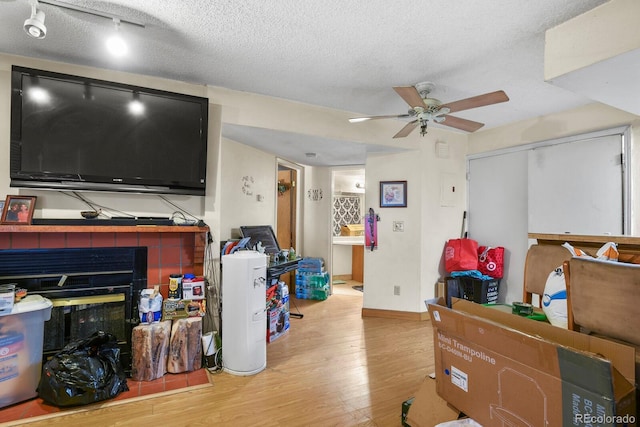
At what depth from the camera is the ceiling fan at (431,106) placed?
7.23 feet

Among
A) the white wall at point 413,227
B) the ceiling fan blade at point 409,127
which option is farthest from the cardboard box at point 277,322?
the ceiling fan blade at point 409,127

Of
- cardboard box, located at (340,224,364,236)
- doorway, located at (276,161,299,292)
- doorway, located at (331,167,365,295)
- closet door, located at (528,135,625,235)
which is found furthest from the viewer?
cardboard box, located at (340,224,364,236)

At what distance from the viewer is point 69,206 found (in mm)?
2430

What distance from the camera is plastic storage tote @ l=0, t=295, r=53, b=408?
198 centimetres

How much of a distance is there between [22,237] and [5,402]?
3.63ft

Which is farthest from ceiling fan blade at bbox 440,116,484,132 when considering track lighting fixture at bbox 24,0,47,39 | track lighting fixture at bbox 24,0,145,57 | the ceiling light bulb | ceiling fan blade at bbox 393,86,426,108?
track lighting fixture at bbox 24,0,47,39

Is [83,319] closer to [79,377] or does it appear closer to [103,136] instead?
[79,377]

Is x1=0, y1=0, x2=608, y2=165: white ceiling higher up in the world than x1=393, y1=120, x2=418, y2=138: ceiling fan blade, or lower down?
higher up

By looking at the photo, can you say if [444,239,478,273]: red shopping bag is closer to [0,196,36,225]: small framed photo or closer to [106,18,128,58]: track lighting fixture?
[106,18,128,58]: track lighting fixture

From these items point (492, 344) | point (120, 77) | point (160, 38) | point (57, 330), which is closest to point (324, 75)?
point (160, 38)

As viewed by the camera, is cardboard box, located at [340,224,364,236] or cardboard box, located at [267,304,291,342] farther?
cardboard box, located at [340,224,364,236]

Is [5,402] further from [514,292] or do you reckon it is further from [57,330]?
[514,292]

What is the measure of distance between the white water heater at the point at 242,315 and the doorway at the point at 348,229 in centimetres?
356

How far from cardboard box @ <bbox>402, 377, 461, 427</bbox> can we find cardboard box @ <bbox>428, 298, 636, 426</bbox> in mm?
67
